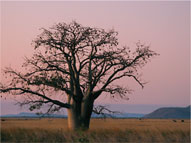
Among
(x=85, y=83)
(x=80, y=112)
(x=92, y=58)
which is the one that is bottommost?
(x=80, y=112)

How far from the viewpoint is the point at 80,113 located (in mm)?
25344

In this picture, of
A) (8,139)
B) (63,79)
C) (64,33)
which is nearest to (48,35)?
(64,33)

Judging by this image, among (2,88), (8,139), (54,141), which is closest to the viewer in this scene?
(54,141)

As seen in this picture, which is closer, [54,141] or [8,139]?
[54,141]

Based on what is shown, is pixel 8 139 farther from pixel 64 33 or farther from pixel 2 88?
pixel 64 33

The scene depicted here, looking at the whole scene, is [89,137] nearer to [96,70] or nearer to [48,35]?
[96,70]

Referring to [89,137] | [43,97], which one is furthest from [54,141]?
[43,97]

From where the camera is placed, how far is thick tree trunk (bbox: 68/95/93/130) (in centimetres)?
2519

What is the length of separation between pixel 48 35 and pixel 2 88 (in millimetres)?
4477

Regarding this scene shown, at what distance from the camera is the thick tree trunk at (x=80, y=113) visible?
25.2 metres

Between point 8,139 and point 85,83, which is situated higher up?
point 85,83

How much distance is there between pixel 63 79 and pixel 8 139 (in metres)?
6.26

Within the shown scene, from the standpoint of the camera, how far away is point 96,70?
25.5 m

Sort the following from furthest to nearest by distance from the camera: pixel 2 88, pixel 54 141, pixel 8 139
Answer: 1. pixel 2 88
2. pixel 8 139
3. pixel 54 141
